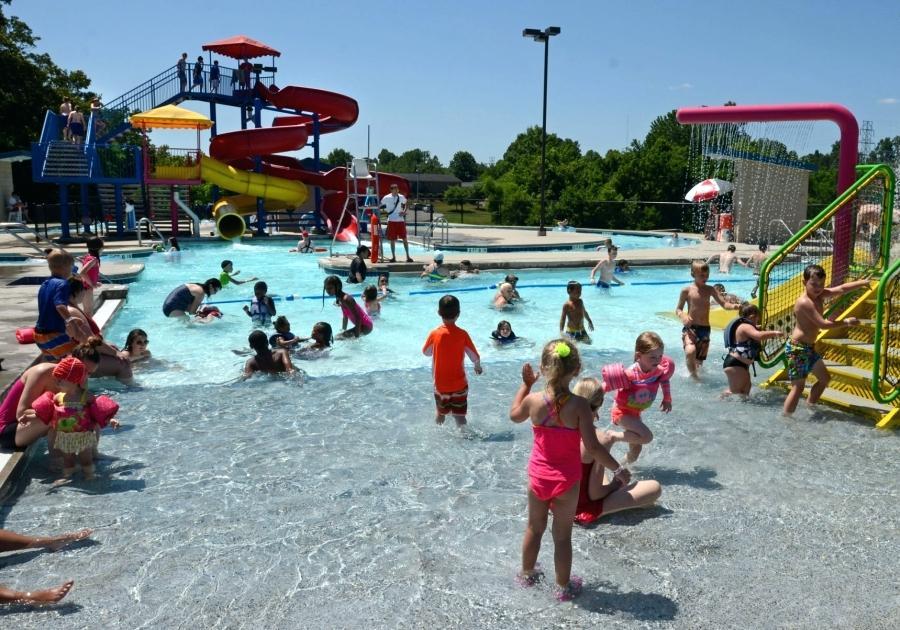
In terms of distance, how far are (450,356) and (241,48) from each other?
24.4 metres

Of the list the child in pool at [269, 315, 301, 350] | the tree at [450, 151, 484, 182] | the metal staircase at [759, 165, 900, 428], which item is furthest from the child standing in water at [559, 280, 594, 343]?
the tree at [450, 151, 484, 182]

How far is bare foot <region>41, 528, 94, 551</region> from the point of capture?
14.7ft

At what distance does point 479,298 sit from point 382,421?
329 inches

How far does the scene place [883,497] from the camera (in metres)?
5.32

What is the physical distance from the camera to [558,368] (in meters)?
3.71

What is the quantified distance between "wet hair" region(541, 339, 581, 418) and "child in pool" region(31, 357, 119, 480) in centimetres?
332

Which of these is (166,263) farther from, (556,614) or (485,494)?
(556,614)

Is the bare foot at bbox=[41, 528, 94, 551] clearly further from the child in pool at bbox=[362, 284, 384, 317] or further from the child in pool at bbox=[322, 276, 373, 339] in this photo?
the child in pool at bbox=[362, 284, 384, 317]

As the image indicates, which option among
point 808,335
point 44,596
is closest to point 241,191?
point 808,335

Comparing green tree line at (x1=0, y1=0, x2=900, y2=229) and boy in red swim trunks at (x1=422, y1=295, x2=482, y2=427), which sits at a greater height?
green tree line at (x1=0, y1=0, x2=900, y2=229)

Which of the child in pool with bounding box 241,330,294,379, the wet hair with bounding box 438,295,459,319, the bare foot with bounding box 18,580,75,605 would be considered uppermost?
the wet hair with bounding box 438,295,459,319

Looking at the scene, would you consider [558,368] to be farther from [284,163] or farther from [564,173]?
[564,173]

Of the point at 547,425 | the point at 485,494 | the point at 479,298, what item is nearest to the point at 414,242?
the point at 479,298

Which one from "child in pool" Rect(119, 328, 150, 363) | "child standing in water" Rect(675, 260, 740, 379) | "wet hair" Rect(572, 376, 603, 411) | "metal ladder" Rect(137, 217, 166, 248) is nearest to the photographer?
"wet hair" Rect(572, 376, 603, 411)
